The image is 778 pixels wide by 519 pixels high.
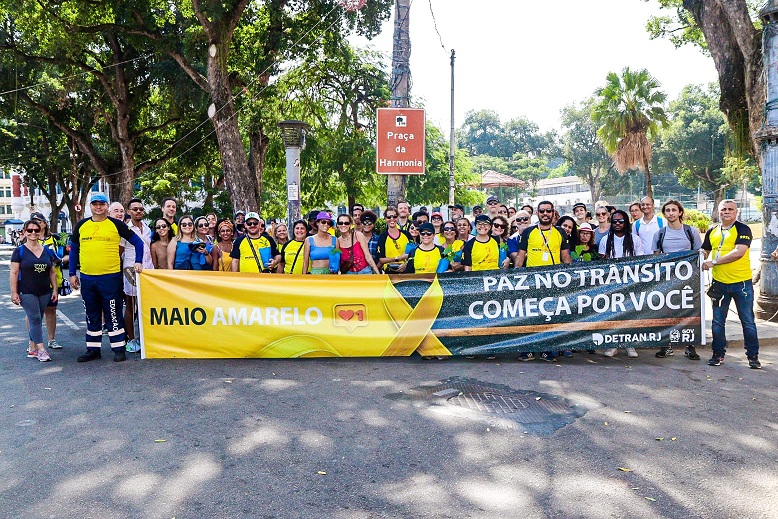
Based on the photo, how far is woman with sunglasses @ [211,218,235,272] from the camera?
8375 millimetres

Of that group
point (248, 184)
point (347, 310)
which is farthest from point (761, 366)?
point (248, 184)

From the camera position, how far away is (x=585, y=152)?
7706cm

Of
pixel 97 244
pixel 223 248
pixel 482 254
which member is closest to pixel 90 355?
pixel 97 244

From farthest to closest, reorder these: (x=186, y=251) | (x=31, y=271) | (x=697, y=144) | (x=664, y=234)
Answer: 1. (x=697, y=144)
2. (x=186, y=251)
3. (x=664, y=234)
4. (x=31, y=271)

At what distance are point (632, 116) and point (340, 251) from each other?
84.7 feet

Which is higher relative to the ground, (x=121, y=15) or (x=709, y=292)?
(x=121, y=15)

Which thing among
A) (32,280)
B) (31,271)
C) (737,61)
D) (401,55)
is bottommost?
(32,280)

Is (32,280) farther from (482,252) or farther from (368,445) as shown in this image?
(482,252)

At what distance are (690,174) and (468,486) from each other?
6104 cm

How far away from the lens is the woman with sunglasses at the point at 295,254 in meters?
8.31

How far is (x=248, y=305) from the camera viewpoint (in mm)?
7508

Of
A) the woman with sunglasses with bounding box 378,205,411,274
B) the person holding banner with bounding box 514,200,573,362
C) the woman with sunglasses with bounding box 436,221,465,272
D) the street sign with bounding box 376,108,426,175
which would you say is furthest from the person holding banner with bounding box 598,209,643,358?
the street sign with bounding box 376,108,426,175

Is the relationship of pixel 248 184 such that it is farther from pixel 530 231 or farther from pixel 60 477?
pixel 60 477

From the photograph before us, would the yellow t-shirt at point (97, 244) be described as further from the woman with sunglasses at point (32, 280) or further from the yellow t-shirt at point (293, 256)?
the yellow t-shirt at point (293, 256)
